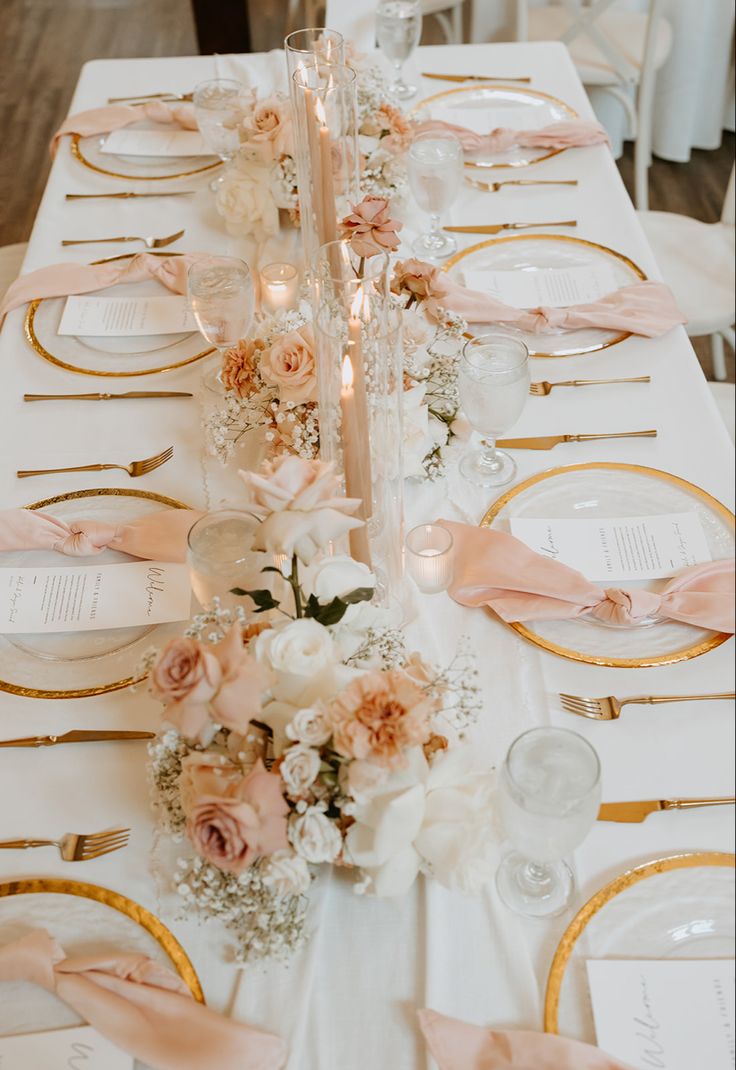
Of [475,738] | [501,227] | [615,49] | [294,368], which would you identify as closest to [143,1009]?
[475,738]

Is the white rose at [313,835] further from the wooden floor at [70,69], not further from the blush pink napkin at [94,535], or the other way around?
the wooden floor at [70,69]

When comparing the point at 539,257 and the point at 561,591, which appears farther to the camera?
the point at 539,257

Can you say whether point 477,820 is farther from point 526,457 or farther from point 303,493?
point 526,457

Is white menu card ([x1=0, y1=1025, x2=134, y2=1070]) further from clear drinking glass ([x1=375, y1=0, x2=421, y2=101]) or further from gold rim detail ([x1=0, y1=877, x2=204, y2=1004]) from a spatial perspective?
clear drinking glass ([x1=375, y1=0, x2=421, y2=101])

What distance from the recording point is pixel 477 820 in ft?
3.07

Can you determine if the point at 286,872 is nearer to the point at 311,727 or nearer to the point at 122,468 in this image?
the point at 311,727

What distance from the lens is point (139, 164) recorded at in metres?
2.12

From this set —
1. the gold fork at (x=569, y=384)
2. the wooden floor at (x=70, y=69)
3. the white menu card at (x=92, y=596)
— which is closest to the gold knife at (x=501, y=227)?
the gold fork at (x=569, y=384)

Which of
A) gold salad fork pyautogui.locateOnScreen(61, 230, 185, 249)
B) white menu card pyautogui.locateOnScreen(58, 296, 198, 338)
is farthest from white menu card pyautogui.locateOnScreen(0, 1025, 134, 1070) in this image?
gold salad fork pyautogui.locateOnScreen(61, 230, 185, 249)

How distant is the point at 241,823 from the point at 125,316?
1.11 m

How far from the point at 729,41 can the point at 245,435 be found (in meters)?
2.91

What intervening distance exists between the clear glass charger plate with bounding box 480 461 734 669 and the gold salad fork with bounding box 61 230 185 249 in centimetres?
88

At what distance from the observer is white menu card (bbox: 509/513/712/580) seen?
126 centimetres

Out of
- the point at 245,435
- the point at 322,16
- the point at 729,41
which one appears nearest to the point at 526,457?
the point at 245,435
